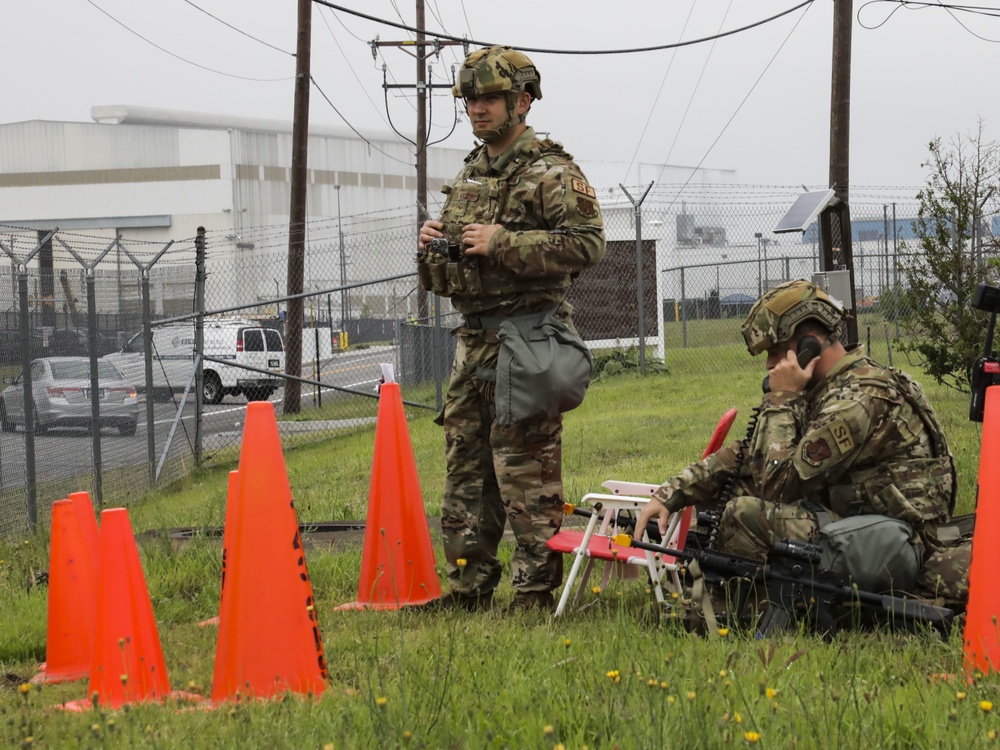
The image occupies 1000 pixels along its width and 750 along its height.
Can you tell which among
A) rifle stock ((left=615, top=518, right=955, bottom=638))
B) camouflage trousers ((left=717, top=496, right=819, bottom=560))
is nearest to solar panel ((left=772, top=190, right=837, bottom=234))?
camouflage trousers ((left=717, top=496, right=819, bottom=560))

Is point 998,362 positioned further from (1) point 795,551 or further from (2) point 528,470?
(2) point 528,470

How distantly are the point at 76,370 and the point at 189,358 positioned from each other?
3246 millimetres

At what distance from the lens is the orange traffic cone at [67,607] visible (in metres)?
4.32

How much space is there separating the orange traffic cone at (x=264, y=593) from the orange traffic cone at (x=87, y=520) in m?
0.89

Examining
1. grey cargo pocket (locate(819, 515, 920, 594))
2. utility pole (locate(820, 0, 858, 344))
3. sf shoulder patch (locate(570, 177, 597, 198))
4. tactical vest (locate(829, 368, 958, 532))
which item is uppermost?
utility pole (locate(820, 0, 858, 344))

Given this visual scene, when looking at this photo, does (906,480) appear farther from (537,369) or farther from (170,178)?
(170,178)

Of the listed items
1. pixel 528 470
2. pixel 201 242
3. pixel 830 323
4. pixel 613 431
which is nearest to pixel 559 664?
pixel 528 470

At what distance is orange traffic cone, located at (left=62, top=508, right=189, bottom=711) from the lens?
372cm

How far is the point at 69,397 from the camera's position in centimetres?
948

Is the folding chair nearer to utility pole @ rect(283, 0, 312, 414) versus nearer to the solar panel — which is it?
the solar panel

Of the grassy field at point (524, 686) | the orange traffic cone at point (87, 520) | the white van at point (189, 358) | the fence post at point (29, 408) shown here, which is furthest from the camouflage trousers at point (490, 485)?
the white van at point (189, 358)

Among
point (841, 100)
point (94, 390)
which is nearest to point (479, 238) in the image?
point (94, 390)

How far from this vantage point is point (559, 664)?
3348 mm

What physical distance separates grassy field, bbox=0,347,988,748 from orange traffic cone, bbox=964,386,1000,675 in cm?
9
